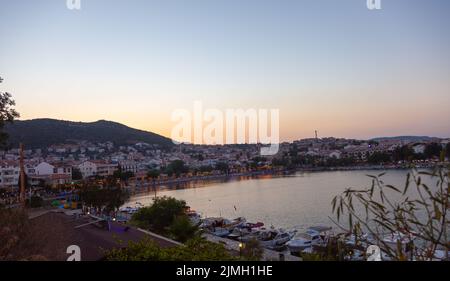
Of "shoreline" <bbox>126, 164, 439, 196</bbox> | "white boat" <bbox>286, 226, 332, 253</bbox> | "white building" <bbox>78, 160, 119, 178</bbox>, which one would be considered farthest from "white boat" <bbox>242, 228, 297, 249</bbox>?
"white building" <bbox>78, 160, 119, 178</bbox>

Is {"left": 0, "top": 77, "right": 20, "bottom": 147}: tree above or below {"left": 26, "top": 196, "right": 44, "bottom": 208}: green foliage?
above

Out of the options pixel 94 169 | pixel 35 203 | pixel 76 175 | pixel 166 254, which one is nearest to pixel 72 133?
pixel 94 169

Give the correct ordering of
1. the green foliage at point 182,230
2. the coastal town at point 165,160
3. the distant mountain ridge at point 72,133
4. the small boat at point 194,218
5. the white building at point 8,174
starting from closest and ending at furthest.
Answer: the green foliage at point 182,230, the small boat at point 194,218, the white building at point 8,174, the coastal town at point 165,160, the distant mountain ridge at point 72,133

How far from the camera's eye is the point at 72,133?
138 feet

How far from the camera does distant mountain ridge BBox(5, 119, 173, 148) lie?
33.7 m

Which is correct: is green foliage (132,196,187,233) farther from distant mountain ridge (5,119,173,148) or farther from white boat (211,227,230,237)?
distant mountain ridge (5,119,173,148)

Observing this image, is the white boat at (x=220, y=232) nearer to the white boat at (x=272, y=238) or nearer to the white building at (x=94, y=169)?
the white boat at (x=272, y=238)

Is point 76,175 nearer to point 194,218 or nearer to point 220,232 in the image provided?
point 194,218

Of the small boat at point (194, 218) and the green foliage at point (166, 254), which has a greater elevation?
the green foliage at point (166, 254)

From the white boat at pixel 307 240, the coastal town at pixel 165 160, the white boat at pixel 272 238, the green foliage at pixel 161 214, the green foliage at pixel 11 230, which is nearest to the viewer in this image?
the green foliage at pixel 11 230

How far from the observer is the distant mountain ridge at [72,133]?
111 ft

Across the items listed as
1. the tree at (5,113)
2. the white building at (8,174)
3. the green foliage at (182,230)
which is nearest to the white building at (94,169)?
the white building at (8,174)

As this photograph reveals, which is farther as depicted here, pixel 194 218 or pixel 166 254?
pixel 194 218
